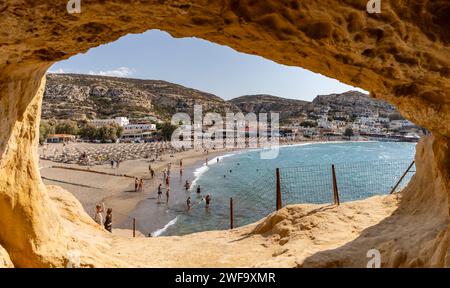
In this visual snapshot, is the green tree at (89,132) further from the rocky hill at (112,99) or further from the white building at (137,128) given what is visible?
the rocky hill at (112,99)

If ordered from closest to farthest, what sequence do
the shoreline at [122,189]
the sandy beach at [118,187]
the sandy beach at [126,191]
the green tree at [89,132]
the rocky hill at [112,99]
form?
1. the sandy beach at [126,191]
2. the sandy beach at [118,187]
3. the shoreline at [122,189]
4. the green tree at [89,132]
5. the rocky hill at [112,99]

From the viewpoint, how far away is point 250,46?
4070 mm

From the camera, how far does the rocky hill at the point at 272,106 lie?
177012mm

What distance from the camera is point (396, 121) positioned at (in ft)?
486

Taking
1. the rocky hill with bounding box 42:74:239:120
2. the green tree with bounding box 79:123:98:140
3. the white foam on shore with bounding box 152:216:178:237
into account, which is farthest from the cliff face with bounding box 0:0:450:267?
the rocky hill with bounding box 42:74:239:120

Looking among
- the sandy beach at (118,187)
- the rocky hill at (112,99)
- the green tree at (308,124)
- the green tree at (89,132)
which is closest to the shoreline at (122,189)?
the sandy beach at (118,187)

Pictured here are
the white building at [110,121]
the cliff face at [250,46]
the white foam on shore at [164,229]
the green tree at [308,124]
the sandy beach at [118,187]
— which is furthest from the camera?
the green tree at [308,124]

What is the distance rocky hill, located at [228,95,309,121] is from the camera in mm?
177012

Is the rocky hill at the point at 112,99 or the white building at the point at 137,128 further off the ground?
the rocky hill at the point at 112,99

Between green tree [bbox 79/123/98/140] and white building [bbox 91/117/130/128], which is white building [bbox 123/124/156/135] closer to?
white building [bbox 91/117/130/128]

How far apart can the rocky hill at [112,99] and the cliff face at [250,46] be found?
106 m

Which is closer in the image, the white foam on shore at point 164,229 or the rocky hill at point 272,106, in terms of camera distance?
the white foam on shore at point 164,229

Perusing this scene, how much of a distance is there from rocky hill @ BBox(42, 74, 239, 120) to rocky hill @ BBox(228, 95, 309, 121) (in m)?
28.4

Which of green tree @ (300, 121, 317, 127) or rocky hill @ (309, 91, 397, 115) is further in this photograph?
rocky hill @ (309, 91, 397, 115)
